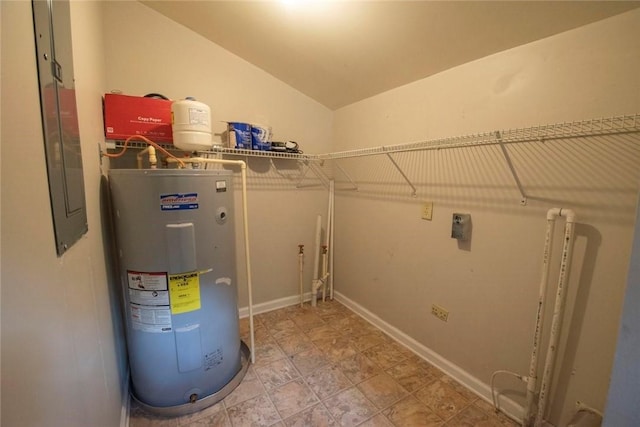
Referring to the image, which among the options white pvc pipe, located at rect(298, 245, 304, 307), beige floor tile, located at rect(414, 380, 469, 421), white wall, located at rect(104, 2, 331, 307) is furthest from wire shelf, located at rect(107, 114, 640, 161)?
beige floor tile, located at rect(414, 380, 469, 421)

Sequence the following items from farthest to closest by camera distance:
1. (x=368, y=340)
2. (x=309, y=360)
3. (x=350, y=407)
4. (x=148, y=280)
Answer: (x=368, y=340) → (x=309, y=360) → (x=350, y=407) → (x=148, y=280)

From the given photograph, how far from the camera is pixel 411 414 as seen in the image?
1.56 m

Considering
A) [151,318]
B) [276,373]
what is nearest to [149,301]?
[151,318]

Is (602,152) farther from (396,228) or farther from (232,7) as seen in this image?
(232,7)

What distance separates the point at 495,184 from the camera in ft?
5.01

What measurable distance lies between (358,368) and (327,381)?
0.84 feet

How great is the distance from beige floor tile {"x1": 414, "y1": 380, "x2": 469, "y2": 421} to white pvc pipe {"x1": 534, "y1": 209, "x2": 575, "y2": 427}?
38cm

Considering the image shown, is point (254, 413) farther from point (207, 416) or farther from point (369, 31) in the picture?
point (369, 31)

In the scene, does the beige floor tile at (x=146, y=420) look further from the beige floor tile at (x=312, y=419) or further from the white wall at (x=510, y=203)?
the white wall at (x=510, y=203)

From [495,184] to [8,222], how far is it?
1.88 meters

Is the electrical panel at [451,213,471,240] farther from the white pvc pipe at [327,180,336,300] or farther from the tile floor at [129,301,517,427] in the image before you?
the white pvc pipe at [327,180,336,300]

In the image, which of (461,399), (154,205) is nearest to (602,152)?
(461,399)

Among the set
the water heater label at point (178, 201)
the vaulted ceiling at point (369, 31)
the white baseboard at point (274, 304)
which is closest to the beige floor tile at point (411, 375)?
the white baseboard at point (274, 304)

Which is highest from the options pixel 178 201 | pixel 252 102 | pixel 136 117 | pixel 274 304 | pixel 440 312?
pixel 252 102
